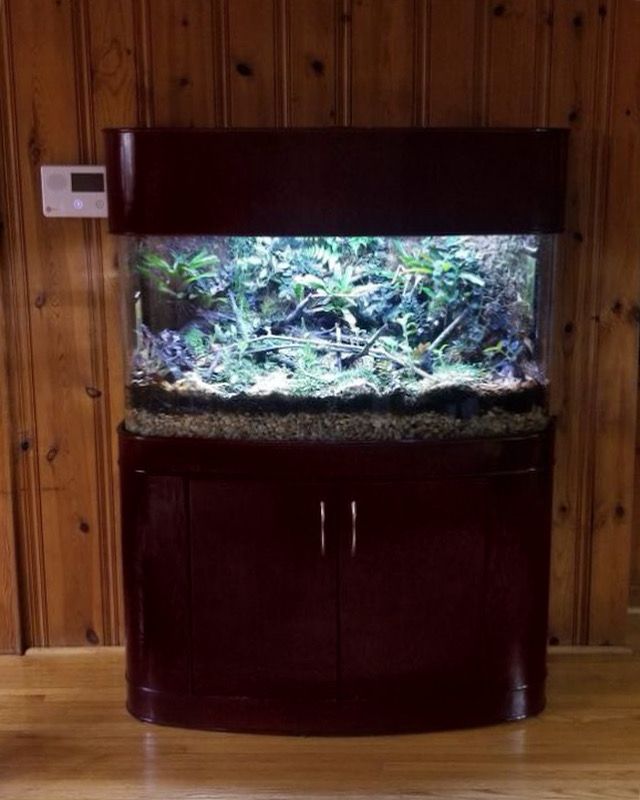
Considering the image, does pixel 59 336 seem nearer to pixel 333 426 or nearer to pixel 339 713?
pixel 333 426

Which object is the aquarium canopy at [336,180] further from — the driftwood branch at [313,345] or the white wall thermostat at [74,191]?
the white wall thermostat at [74,191]

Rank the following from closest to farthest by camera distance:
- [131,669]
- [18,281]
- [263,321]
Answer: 1. [263,321]
2. [131,669]
3. [18,281]

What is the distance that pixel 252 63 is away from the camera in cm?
291

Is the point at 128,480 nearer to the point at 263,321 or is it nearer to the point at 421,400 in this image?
the point at 263,321

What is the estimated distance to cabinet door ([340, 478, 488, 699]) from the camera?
2664 millimetres

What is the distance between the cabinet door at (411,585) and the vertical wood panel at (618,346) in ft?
2.14

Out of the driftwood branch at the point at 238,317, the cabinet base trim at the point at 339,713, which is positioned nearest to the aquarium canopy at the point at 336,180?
the driftwood branch at the point at 238,317

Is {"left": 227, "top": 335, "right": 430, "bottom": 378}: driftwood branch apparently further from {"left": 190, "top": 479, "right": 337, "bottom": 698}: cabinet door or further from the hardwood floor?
the hardwood floor

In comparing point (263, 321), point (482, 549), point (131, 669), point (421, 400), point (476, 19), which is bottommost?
point (131, 669)

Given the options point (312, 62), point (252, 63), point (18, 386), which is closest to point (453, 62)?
point (312, 62)

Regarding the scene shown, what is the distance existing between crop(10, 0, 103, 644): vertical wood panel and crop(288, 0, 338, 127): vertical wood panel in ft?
2.03

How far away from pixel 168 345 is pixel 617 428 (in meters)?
1.37

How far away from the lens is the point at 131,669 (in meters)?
2.84

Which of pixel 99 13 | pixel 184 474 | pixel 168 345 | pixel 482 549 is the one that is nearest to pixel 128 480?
pixel 184 474
